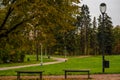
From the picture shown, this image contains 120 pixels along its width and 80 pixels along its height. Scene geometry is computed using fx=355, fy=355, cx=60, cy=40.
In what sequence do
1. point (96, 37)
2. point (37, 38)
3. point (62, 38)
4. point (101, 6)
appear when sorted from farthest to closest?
point (96, 37)
point (62, 38)
point (101, 6)
point (37, 38)

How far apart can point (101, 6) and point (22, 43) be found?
29.5ft

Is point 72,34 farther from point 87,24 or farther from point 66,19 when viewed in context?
point 66,19

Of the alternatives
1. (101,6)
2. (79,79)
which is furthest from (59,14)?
(101,6)

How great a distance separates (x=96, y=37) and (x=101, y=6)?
99.0m

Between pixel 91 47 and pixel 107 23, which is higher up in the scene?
pixel 107 23

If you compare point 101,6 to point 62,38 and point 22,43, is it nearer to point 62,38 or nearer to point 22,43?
point 22,43

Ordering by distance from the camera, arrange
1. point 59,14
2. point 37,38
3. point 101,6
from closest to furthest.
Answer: point 59,14 < point 37,38 < point 101,6

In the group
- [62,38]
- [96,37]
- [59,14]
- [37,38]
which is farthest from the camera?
[96,37]

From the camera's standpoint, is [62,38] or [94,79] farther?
[62,38]

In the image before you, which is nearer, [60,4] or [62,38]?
[60,4]

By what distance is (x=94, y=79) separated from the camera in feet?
78.6

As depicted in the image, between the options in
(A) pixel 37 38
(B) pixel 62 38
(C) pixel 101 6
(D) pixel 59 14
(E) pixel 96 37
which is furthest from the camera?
(E) pixel 96 37

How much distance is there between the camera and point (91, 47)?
136m

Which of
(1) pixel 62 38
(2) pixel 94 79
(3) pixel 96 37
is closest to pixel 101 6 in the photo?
(2) pixel 94 79
